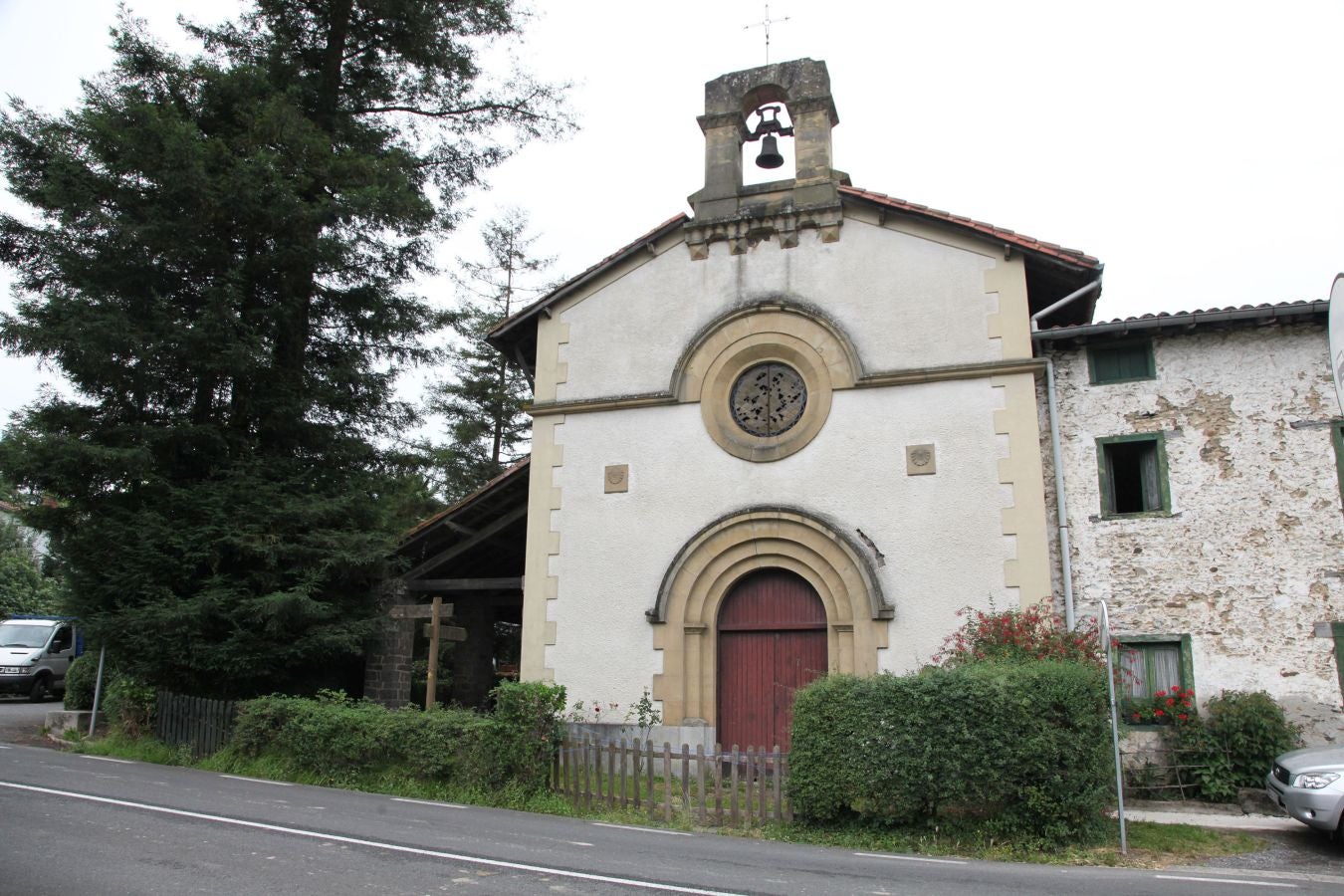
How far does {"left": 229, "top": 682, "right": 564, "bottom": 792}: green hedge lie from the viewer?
1085 centimetres

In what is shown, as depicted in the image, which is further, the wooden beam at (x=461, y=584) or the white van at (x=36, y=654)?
the white van at (x=36, y=654)

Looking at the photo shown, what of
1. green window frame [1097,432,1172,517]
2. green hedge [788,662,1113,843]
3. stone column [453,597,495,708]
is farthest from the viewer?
stone column [453,597,495,708]

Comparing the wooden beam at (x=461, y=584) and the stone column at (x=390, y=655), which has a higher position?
the wooden beam at (x=461, y=584)

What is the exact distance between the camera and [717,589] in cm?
1288

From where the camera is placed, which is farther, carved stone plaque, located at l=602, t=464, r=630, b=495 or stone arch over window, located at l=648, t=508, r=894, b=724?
carved stone plaque, located at l=602, t=464, r=630, b=495

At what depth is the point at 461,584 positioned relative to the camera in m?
15.3

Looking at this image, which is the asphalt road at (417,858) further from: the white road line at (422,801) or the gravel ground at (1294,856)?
the white road line at (422,801)

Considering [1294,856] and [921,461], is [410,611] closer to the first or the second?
[921,461]

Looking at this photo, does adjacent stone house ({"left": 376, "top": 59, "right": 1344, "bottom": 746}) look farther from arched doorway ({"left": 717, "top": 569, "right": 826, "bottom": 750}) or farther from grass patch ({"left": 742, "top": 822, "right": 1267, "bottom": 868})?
grass patch ({"left": 742, "top": 822, "right": 1267, "bottom": 868})

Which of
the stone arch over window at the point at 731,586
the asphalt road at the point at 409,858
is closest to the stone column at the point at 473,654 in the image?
the stone arch over window at the point at 731,586

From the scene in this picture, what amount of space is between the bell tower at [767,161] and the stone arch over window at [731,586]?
13.1 feet

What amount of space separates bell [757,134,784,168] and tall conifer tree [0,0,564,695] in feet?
19.0

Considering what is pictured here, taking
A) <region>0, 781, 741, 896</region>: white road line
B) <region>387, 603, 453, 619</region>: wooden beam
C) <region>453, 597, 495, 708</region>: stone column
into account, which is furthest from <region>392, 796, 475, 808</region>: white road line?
<region>453, 597, 495, 708</region>: stone column

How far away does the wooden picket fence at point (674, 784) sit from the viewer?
384 inches
